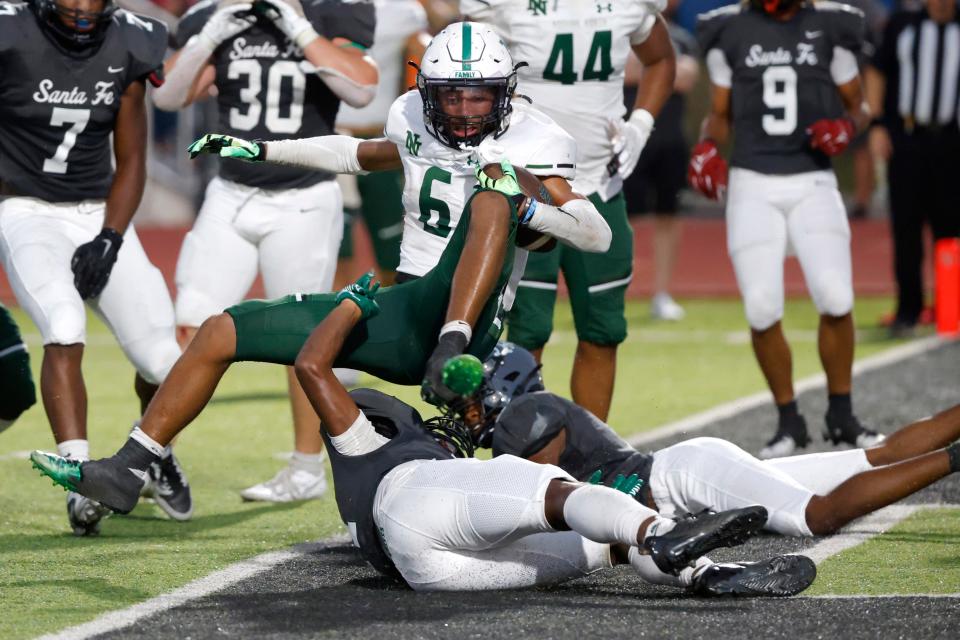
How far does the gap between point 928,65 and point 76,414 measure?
660cm

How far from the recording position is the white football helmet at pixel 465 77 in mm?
4762

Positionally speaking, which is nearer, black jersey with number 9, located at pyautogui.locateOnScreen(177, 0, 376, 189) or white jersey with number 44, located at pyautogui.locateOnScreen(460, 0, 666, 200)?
white jersey with number 44, located at pyautogui.locateOnScreen(460, 0, 666, 200)

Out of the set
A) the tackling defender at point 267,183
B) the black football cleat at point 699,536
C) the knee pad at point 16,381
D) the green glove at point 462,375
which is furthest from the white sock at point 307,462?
the black football cleat at point 699,536

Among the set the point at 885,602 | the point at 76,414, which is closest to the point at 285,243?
the point at 76,414

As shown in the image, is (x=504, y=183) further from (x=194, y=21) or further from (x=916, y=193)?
(x=916, y=193)

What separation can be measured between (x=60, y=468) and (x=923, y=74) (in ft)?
23.4

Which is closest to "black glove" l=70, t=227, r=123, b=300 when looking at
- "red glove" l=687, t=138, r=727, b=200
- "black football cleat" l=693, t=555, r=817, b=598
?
"black football cleat" l=693, t=555, r=817, b=598

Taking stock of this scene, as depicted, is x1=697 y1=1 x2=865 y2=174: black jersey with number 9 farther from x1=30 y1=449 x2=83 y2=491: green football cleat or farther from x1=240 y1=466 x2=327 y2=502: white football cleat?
x1=30 y1=449 x2=83 y2=491: green football cleat

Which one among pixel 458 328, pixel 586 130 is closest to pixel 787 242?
pixel 586 130

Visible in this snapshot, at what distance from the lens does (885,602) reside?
404 cm

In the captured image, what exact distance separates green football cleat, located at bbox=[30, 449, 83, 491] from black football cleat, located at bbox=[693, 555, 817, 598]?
158 centimetres

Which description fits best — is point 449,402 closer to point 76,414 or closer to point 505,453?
point 505,453

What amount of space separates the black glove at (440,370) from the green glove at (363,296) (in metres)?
0.35

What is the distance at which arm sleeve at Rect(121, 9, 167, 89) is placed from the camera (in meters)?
5.55
